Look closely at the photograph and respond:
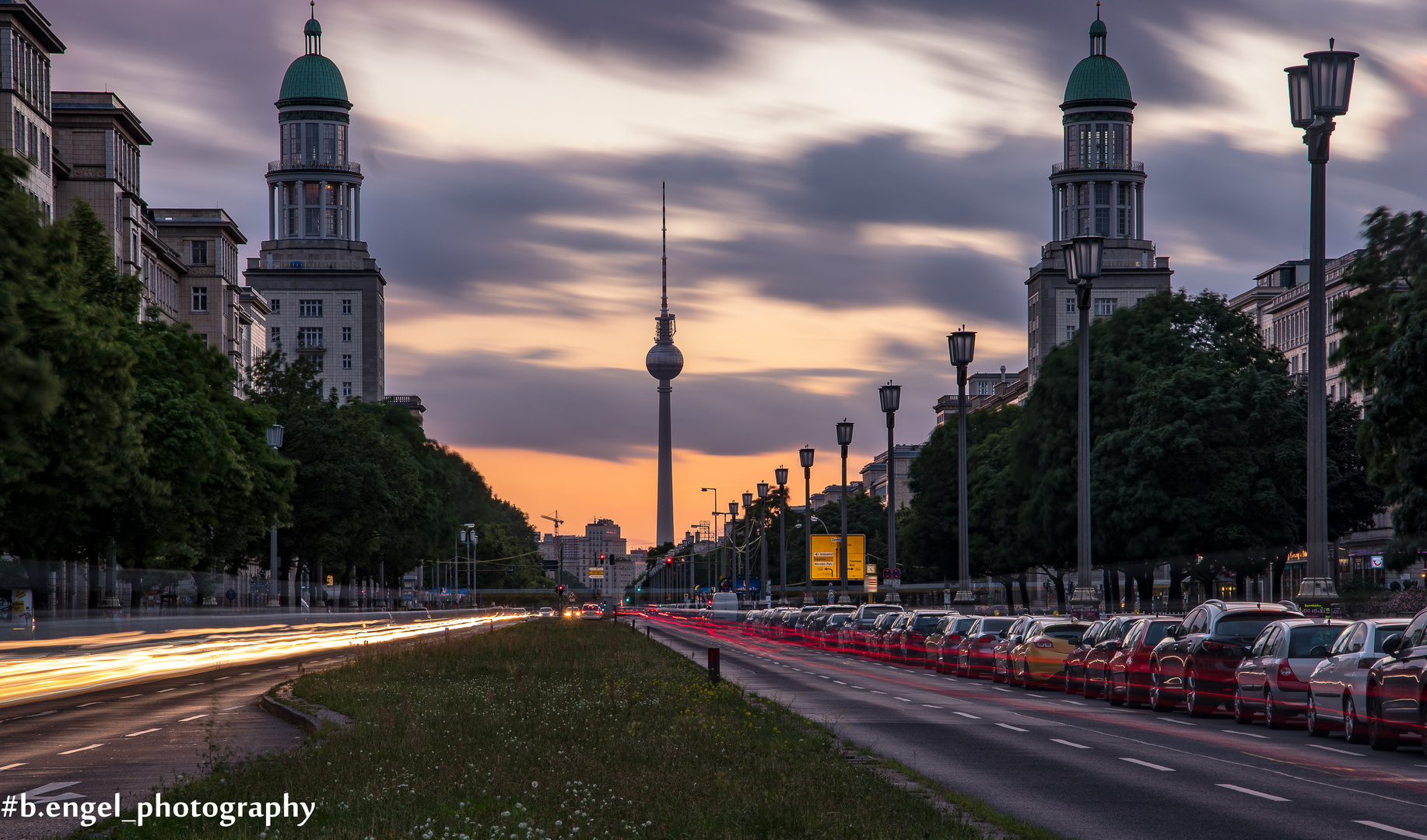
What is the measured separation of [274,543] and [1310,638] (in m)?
61.3

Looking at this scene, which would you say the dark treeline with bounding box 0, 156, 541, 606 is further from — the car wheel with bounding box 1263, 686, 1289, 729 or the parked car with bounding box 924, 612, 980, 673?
the parked car with bounding box 924, 612, 980, 673

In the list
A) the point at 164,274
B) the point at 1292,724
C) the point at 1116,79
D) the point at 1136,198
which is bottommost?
the point at 1292,724

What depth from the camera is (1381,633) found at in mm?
22047

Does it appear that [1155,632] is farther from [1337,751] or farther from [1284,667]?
[1337,751]

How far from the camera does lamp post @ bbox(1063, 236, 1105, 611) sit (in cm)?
4312

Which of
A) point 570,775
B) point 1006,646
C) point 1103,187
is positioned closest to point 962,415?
point 1006,646

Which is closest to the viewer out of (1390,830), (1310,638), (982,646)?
(1390,830)

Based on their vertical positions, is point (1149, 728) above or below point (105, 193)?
below

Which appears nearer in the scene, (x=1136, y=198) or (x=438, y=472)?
(x=438, y=472)

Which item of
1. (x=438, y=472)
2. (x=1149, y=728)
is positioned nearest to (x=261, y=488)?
(x=1149, y=728)

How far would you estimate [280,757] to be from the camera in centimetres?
1661

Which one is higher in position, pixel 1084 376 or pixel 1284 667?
pixel 1084 376

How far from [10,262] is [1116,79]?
16757 centimetres

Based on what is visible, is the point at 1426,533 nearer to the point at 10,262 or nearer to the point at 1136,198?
the point at 10,262
